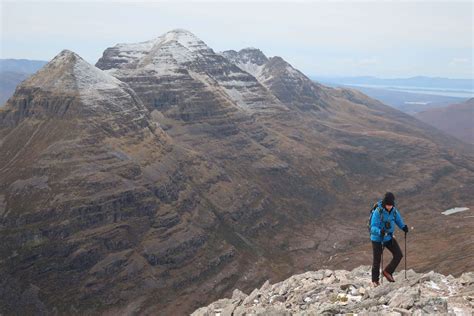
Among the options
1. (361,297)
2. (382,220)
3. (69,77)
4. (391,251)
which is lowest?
(361,297)

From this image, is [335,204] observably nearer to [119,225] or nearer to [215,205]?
[215,205]

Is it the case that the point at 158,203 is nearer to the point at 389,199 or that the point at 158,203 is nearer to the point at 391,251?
the point at 391,251

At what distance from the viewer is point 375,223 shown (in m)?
21.3

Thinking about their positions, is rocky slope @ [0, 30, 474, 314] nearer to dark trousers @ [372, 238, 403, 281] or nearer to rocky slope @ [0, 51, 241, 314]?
rocky slope @ [0, 51, 241, 314]

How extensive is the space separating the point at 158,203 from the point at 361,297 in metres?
93.6

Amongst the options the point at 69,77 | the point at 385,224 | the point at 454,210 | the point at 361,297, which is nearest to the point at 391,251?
the point at 385,224

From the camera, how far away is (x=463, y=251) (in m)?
100

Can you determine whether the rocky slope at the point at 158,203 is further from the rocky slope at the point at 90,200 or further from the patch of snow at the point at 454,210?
the patch of snow at the point at 454,210

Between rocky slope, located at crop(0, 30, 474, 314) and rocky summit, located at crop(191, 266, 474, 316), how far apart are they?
6452cm

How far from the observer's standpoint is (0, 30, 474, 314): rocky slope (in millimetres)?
90875

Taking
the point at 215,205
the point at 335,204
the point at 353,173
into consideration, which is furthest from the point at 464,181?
the point at 215,205

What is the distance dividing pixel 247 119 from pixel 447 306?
169 metres

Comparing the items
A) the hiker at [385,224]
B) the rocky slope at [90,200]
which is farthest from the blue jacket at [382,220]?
the rocky slope at [90,200]

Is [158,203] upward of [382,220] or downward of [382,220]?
downward
